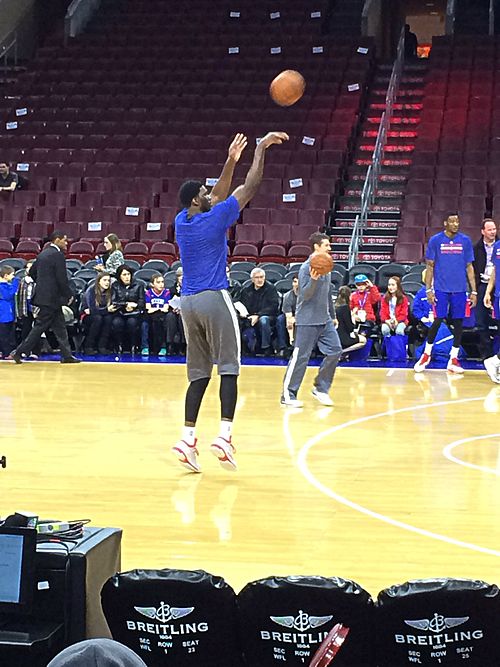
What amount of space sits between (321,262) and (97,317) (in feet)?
21.3

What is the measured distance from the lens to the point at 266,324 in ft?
48.2

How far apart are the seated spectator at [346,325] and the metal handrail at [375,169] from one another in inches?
82.6

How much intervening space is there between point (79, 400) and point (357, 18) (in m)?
17.3

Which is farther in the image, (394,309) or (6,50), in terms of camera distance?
(6,50)

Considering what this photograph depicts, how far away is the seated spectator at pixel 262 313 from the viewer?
1468 centimetres

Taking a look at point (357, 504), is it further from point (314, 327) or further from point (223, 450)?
point (314, 327)

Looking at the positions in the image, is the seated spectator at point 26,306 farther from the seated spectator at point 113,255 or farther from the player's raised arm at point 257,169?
the player's raised arm at point 257,169

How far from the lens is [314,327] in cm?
984

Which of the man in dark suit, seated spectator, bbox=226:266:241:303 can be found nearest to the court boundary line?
the man in dark suit

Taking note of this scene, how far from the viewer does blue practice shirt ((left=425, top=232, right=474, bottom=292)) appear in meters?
12.2

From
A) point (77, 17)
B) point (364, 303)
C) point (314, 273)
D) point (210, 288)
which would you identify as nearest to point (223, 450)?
point (210, 288)

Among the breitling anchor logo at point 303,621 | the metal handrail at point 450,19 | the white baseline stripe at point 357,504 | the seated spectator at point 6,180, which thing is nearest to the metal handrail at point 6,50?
the seated spectator at point 6,180

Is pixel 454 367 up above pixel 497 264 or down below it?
below

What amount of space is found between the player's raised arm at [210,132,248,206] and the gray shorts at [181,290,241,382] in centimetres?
60
